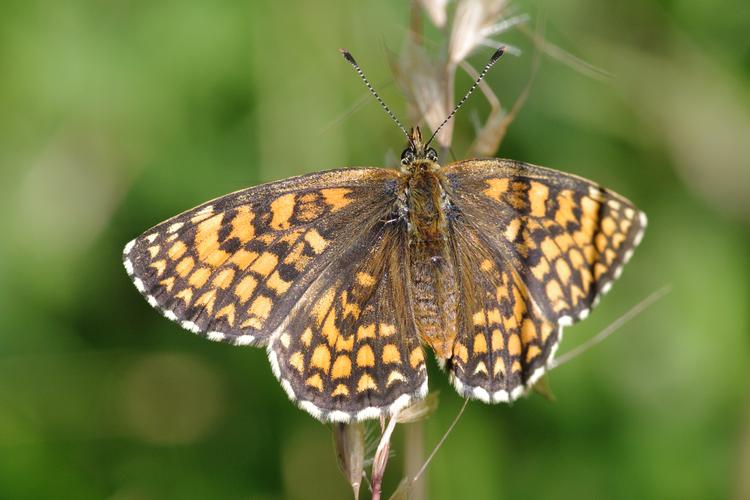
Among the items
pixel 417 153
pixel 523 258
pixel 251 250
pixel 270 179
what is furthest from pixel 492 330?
pixel 270 179

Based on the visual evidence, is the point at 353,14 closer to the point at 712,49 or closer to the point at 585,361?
the point at 712,49

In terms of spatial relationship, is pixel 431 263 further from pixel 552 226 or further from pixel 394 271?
pixel 552 226

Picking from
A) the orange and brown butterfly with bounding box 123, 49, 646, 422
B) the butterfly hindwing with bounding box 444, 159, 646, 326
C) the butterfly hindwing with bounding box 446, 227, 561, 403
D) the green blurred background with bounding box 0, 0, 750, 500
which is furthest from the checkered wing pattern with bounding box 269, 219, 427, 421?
the green blurred background with bounding box 0, 0, 750, 500

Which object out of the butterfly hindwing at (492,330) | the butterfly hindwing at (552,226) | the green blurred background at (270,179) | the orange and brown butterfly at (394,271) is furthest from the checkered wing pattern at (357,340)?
the green blurred background at (270,179)

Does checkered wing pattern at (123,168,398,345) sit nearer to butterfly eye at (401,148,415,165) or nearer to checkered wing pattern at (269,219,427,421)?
checkered wing pattern at (269,219,427,421)

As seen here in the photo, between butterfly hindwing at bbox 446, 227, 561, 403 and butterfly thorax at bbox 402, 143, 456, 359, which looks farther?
butterfly thorax at bbox 402, 143, 456, 359

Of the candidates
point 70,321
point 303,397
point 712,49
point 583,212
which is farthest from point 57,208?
point 712,49
